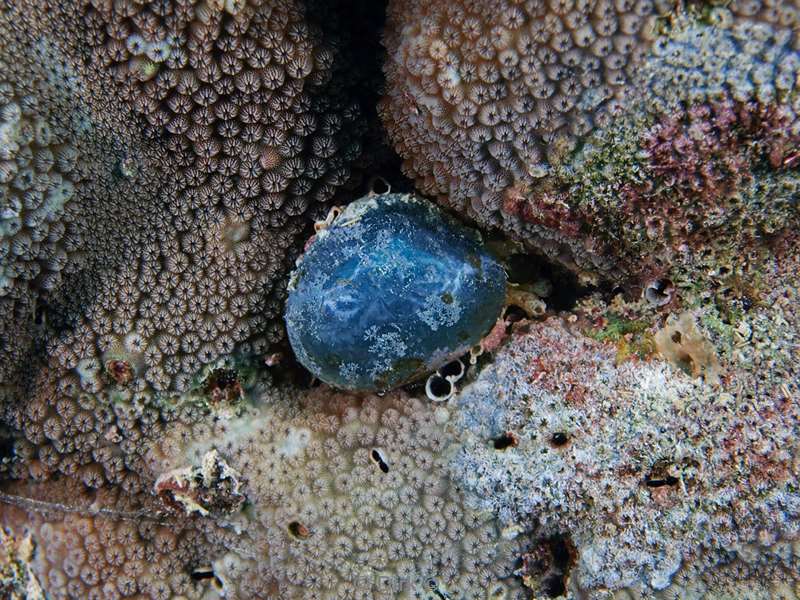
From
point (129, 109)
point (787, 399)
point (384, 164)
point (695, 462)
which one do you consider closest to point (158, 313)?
point (129, 109)

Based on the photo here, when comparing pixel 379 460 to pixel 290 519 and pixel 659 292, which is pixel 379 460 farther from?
pixel 659 292

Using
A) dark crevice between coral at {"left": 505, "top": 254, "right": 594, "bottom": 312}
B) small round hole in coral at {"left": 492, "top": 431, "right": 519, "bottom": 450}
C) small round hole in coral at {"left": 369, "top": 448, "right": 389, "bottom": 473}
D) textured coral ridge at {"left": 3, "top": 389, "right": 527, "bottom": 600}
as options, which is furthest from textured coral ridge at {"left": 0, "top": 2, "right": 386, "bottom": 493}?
small round hole in coral at {"left": 492, "top": 431, "right": 519, "bottom": 450}

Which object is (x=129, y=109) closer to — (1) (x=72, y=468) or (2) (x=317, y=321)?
(2) (x=317, y=321)

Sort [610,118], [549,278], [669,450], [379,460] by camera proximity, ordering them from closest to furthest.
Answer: [610,118] < [669,450] < [379,460] < [549,278]

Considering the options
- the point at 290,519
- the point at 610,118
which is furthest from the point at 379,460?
the point at 610,118

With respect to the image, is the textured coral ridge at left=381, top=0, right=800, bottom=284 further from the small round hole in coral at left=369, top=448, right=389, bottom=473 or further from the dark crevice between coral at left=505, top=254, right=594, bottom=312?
the small round hole in coral at left=369, top=448, right=389, bottom=473

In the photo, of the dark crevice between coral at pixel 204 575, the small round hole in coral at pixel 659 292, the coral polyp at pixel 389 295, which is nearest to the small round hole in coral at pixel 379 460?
the coral polyp at pixel 389 295
